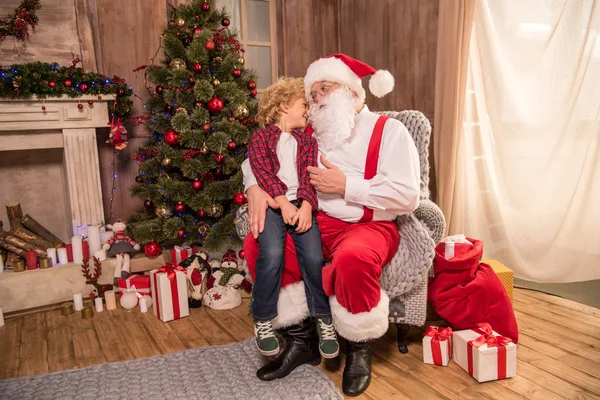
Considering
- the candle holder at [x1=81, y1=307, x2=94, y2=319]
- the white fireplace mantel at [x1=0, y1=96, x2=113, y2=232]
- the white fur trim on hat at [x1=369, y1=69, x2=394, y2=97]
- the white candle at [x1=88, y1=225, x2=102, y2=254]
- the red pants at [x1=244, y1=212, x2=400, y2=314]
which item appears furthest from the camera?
the white candle at [x1=88, y1=225, x2=102, y2=254]

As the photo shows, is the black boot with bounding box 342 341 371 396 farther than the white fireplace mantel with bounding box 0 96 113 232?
No

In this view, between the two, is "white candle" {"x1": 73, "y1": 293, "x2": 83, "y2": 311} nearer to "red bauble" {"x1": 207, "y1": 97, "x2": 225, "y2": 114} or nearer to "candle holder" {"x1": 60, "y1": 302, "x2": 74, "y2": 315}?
"candle holder" {"x1": 60, "y1": 302, "x2": 74, "y2": 315}

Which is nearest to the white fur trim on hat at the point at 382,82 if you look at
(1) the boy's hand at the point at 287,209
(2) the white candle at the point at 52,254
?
(1) the boy's hand at the point at 287,209

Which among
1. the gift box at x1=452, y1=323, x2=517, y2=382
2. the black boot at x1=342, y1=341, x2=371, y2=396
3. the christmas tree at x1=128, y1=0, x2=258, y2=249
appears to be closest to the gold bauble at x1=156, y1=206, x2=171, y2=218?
the christmas tree at x1=128, y1=0, x2=258, y2=249

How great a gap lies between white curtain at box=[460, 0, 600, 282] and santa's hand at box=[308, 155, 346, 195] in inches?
60.3

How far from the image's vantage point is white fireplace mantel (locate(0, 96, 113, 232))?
2945mm

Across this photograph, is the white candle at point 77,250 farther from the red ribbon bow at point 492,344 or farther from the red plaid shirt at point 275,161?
the red ribbon bow at point 492,344

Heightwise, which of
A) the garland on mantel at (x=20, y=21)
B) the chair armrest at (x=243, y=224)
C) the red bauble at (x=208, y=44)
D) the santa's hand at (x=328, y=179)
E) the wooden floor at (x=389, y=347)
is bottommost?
the wooden floor at (x=389, y=347)

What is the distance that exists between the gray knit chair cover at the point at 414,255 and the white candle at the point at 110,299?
109 cm

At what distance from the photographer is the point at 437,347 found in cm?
204

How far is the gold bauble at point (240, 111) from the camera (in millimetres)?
3082

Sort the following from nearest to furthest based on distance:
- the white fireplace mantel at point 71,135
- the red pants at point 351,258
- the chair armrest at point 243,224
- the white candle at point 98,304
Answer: the red pants at point 351,258, the chair armrest at point 243,224, the white candle at point 98,304, the white fireplace mantel at point 71,135

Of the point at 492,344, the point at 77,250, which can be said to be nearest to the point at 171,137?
the point at 77,250

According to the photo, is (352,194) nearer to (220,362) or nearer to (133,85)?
(220,362)
